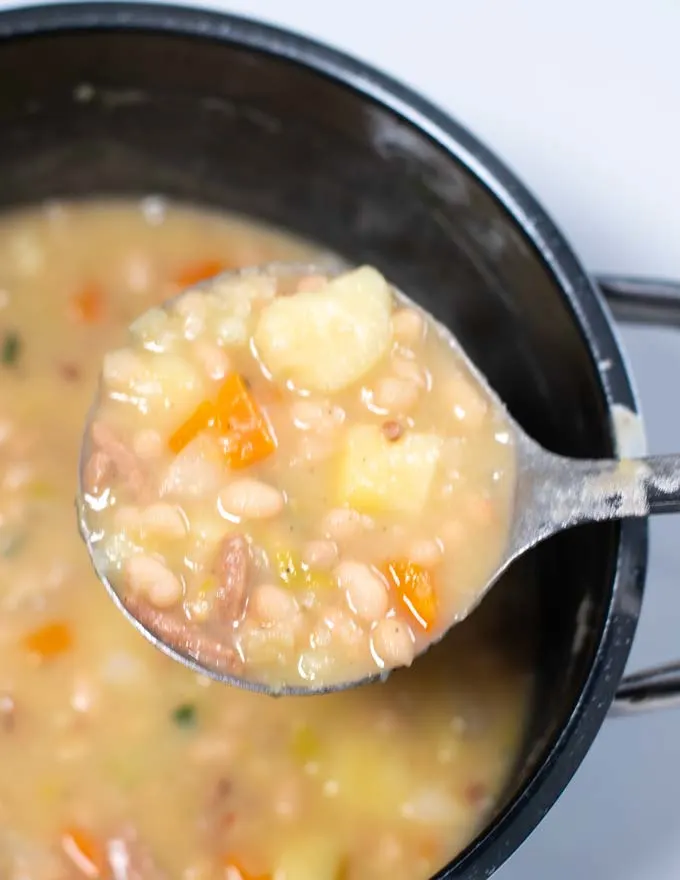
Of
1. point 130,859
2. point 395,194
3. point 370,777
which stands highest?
point 395,194

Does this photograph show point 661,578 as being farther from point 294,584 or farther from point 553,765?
point 294,584

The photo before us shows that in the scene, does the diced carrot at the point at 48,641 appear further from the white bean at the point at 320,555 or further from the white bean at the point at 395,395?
the white bean at the point at 395,395

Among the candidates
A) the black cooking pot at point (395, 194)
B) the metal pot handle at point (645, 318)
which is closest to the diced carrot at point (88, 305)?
the black cooking pot at point (395, 194)

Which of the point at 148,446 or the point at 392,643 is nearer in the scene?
the point at 392,643

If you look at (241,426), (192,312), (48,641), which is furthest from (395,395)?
(48,641)

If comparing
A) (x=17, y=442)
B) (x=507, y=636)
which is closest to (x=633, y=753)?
(x=507, y=636)

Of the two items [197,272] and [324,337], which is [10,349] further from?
[324,337]
